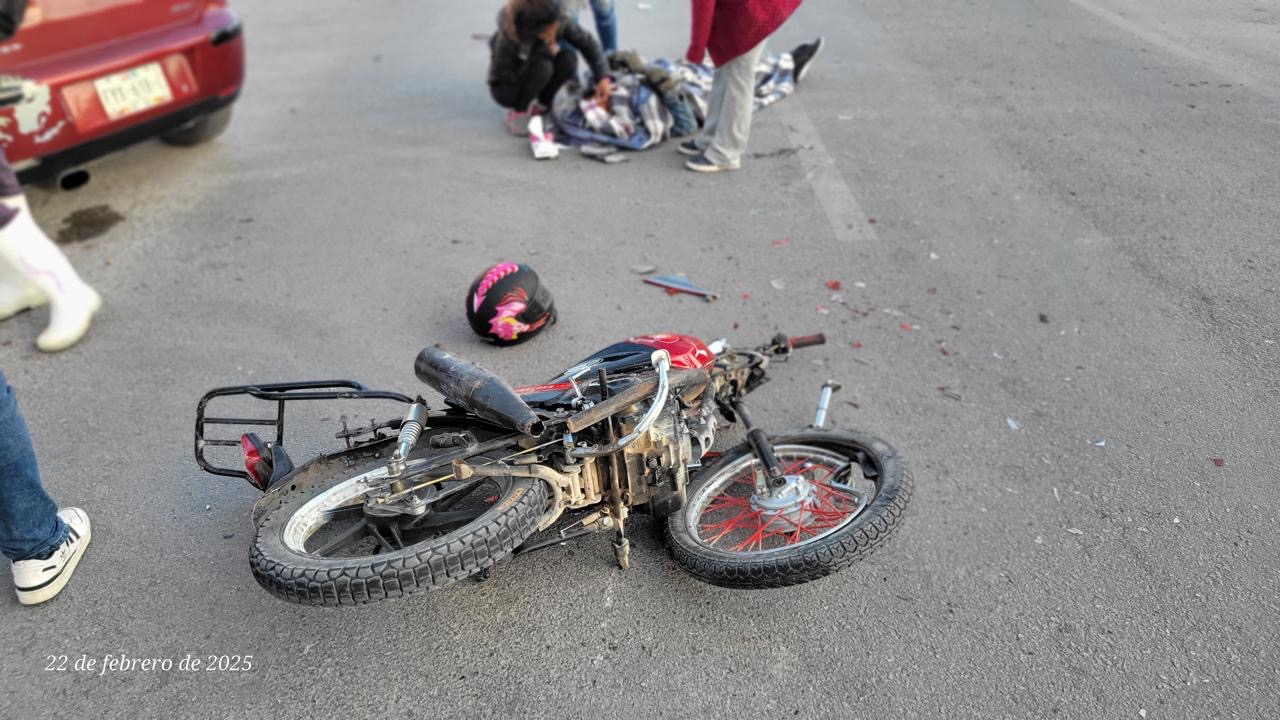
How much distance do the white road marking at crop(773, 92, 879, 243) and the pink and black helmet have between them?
1.92 m

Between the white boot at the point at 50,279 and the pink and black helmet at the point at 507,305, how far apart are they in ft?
6.63

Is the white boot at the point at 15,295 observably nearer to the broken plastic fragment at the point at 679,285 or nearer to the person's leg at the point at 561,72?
the broken plastic fragment at the point at 679,285

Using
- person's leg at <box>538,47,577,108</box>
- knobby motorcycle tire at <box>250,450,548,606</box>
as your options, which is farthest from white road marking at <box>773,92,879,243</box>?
knobby motorcycle tire at <box>250,450,548,606</box>

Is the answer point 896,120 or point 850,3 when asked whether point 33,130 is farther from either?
point 850,3

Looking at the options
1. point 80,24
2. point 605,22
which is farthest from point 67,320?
point 605,22

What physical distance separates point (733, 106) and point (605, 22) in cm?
221

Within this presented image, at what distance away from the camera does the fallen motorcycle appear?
7.89 feet

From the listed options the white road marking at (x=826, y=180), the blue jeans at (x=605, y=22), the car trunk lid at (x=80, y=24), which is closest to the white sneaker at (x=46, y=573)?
the car trunk lid at (x=80, y=24)

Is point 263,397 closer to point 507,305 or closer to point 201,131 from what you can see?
point 507,305

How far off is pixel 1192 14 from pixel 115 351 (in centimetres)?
814

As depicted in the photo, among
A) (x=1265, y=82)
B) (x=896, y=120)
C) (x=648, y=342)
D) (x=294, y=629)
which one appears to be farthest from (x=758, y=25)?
(x=294, y=629)

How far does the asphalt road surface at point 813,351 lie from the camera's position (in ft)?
8.64

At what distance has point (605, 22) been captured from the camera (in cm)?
754

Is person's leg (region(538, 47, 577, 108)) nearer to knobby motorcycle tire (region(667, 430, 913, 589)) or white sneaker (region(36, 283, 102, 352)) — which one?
white sneaker (region(36, 283, 102, 352))
